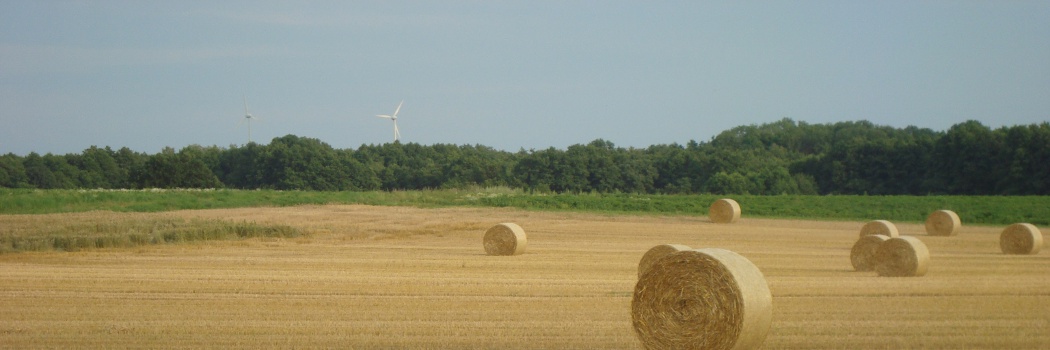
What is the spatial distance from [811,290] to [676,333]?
6246mm

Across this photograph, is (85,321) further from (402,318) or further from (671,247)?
(671,247)

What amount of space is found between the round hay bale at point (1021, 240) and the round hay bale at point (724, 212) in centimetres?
1491

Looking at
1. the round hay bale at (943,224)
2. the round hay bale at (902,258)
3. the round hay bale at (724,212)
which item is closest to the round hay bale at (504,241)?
the round hay bale at (902,258)

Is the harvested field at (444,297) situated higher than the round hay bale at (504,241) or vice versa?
the round hay bale at (504,241)

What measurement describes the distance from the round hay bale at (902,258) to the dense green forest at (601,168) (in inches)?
1808

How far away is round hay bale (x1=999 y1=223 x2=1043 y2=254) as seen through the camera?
2531 centimetres

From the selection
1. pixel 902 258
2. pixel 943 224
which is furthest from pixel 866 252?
pixel 943 224

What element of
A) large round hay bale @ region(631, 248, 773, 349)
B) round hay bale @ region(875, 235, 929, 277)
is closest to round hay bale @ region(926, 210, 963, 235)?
round hay bale @ region(875, 235, 929, 277)

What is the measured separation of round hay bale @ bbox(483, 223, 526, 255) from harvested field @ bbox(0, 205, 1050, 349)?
1.81 ft

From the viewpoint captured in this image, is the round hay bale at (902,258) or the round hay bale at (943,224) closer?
the round hay bale at (902,258)

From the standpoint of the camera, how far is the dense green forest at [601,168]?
63.6 metres

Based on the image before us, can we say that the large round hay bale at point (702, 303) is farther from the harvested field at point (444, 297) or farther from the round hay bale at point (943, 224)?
the round hay bale at point (943, 224)

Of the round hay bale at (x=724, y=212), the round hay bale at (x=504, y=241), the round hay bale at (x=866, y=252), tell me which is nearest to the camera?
the round hay bale at (x=866, y=252)

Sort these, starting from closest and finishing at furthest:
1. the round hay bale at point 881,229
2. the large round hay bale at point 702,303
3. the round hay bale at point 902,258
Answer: the large round hay bale at point 702,303 → the round hay bale at point 902,258 → the round hay bale at point 881,229
